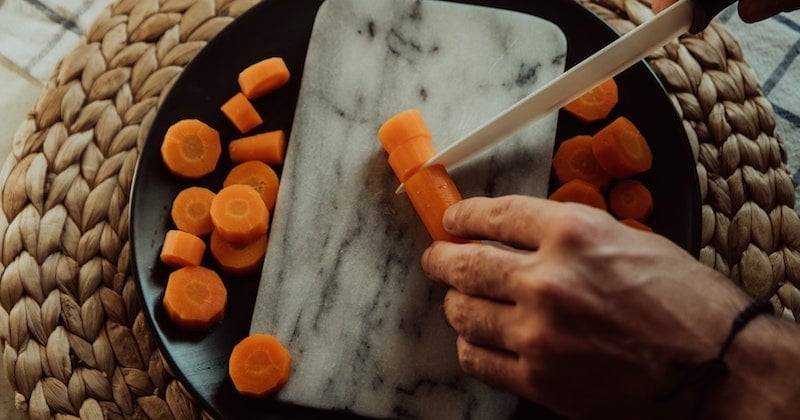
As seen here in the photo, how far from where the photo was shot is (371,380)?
113 centimetres

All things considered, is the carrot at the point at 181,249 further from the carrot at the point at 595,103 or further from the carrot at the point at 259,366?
the carrot at the point at 595,103

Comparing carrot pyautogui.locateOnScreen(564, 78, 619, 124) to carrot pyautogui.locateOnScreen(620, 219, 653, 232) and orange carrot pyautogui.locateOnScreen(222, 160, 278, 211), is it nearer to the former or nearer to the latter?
carrot pyautogui.locateOnScreen(620, 219, 653, 232)

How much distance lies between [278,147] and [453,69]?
0.28m

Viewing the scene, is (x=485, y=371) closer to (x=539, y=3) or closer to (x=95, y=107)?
(x=539, y=3)

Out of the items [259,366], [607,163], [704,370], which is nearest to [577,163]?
[607,163]

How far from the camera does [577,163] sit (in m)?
1.21

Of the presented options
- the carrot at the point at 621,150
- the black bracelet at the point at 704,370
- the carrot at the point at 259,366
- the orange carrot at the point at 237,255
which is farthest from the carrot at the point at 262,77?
the black bracelet at the point at 704,370

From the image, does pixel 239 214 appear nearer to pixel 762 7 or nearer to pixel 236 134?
pixel 236 134

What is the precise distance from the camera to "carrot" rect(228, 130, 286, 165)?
1.21 m

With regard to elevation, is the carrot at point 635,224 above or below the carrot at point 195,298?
below

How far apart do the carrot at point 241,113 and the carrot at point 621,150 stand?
0.50 meters

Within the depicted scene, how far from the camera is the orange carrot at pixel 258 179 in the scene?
1.20 metres

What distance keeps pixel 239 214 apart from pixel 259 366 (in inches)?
8.3

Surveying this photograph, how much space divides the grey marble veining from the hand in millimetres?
249
